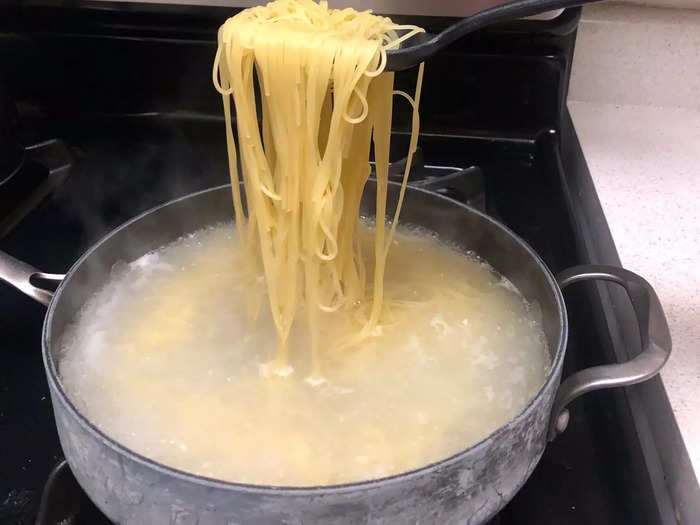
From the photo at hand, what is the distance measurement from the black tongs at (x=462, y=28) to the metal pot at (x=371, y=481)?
283 millimetres

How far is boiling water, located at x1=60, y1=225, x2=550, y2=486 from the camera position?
69 centimetres

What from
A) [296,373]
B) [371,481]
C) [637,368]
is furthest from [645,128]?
[371,481]

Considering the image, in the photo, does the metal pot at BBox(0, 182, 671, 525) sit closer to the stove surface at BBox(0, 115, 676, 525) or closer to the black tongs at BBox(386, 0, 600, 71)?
the stove surface at BBox(0, 115, 676, 525)

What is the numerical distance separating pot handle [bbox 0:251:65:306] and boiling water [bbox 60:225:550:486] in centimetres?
6

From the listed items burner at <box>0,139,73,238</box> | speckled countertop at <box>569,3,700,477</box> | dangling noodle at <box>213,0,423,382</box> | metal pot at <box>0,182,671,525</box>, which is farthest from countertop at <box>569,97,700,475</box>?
burner at <box>0,139,73,238</box>

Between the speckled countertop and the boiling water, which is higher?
the speckled countertop

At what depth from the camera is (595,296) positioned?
954mm

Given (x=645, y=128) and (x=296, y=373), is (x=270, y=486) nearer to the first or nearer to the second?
(x=296, y=373)

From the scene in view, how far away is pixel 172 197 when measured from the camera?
121cm

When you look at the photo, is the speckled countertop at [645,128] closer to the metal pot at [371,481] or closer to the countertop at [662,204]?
the countertop at [662,204]

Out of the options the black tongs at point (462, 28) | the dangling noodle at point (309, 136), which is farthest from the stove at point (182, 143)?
the black tongs at point (462, 28)

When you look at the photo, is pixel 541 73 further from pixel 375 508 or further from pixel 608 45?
pixel 375 508

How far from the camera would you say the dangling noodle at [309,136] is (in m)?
0.70

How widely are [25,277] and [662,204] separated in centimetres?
94
